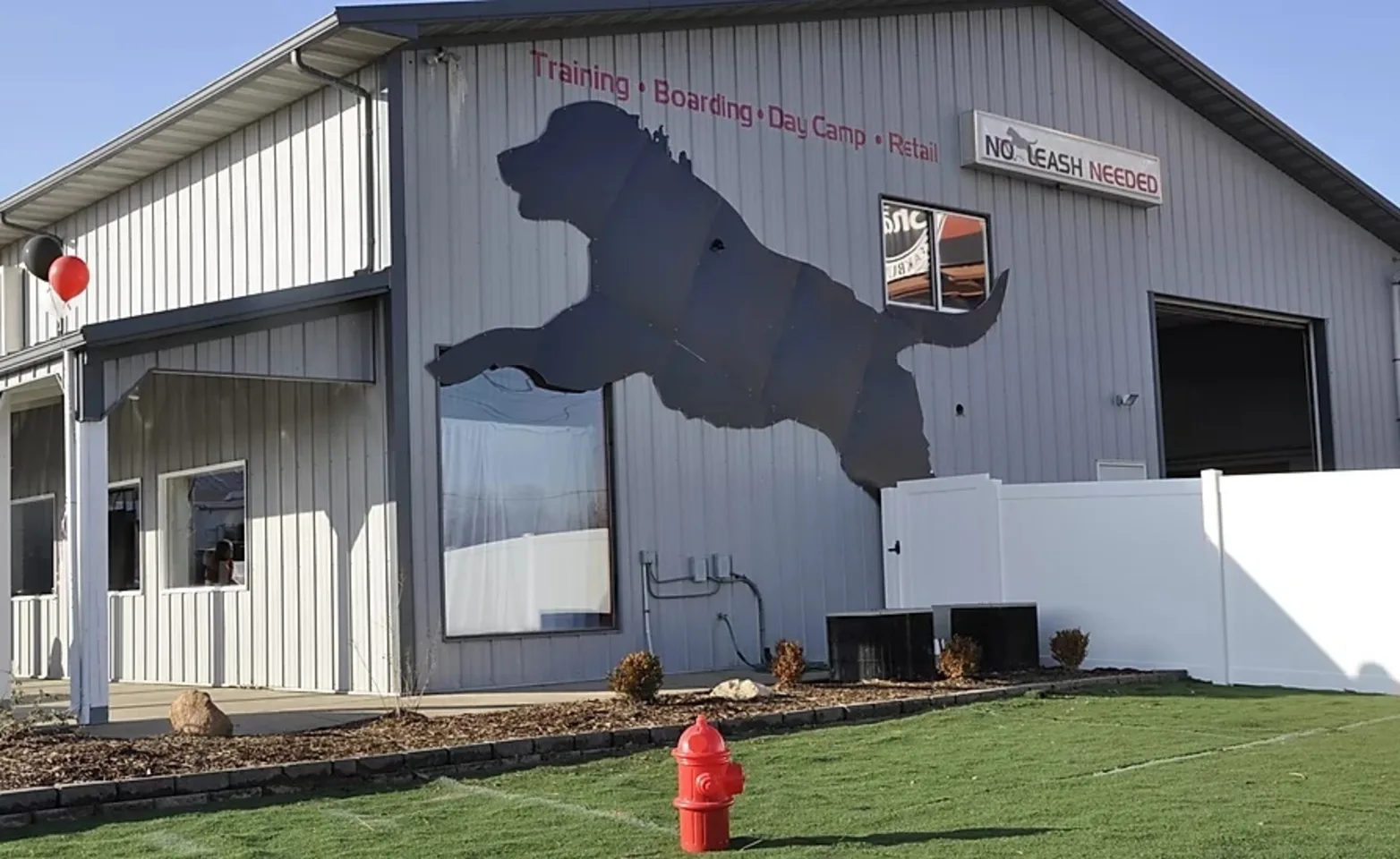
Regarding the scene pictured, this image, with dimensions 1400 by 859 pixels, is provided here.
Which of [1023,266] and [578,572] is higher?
[1023,266]

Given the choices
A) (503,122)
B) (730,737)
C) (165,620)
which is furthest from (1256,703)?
(165,620)

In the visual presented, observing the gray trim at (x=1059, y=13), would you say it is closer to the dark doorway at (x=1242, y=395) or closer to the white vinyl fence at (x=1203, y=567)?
the dark doorway at (x=1242, y=395)

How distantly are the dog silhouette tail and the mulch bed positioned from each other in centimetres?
597

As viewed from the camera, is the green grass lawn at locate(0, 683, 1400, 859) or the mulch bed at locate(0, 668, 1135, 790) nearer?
the green grass lawn at locate(0, 683, 1400, 859)

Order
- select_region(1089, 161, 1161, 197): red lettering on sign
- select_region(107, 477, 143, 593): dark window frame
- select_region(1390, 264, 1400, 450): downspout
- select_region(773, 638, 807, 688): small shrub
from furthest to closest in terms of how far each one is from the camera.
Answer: select_region(1390, 264, 1400, 450): downspout, select_region(1089, 161, 1161, 197): red lettering on sign, select_region(107, 477, 143, 593): dark window frame, select_region(773, 638, 807, 688): small shrub

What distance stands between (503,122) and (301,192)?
2013 mm

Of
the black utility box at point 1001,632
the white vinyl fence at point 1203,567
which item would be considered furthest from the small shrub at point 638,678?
the white vinyl fence at point 1203,567

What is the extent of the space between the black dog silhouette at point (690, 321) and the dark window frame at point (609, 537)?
0.54 feet

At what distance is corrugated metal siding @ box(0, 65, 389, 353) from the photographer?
1388cm

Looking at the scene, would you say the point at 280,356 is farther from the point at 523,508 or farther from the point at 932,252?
the point at 932,252

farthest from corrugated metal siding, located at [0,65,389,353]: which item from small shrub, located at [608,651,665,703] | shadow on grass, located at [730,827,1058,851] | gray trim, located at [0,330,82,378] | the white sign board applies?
shadow on grass, located at [730,827,1058,851]

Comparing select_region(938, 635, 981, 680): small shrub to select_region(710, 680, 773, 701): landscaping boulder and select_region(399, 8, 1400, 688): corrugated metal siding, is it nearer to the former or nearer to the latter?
select_region(710, 680, 773, 701): landscaping boulder

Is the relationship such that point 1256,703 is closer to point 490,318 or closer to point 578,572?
point 578,572

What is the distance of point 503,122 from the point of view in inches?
553
